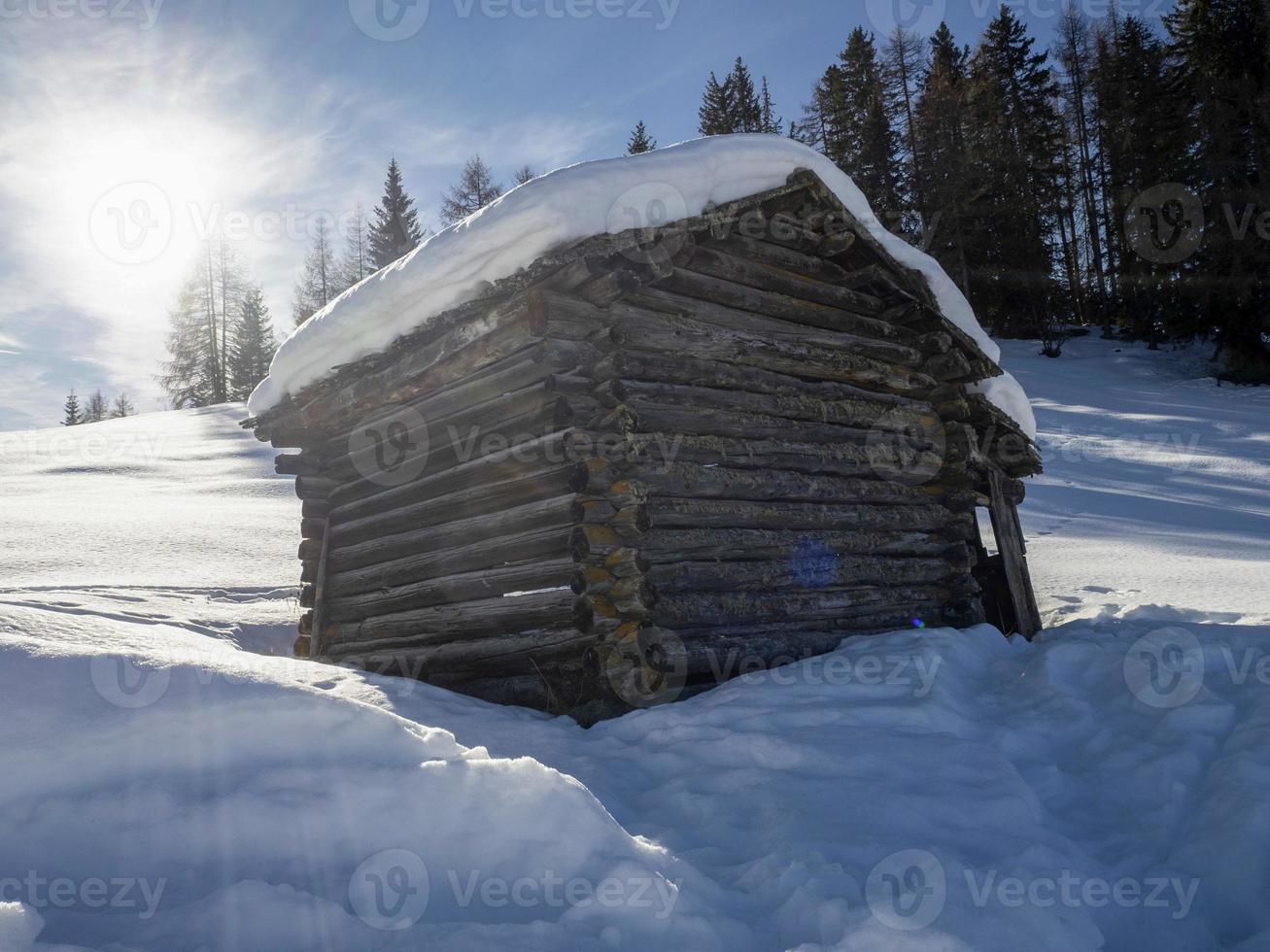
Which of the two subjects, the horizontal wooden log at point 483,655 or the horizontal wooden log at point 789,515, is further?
the horizontal wooden log at point 789,515

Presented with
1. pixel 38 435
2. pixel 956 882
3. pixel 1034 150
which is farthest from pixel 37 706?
pixel 1034 150

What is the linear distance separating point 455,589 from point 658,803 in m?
2.72

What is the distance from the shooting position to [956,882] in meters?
2.61

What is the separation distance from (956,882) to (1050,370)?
2777 centimetres

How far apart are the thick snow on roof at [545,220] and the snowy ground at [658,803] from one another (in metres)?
2.42

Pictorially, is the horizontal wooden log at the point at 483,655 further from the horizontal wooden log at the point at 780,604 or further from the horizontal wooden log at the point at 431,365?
the horizontal wooden log at the point at 431,365

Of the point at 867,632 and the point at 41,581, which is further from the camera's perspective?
the point at 41,581

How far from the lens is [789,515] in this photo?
5.87 meters

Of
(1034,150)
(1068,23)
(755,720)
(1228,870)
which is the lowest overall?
(1228,870)

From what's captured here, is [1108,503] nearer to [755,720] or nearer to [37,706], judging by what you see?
[755,720]

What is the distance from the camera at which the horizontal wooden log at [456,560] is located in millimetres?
4957

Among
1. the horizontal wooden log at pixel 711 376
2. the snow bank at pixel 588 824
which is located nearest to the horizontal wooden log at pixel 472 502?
the horizontal wooden log at pixel 711 376

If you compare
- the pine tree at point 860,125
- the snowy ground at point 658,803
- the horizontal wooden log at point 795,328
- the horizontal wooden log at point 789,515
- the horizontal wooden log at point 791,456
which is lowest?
the snowy ground at point 658,803

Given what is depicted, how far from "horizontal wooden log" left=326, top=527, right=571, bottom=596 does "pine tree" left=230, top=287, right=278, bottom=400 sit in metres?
35.0
